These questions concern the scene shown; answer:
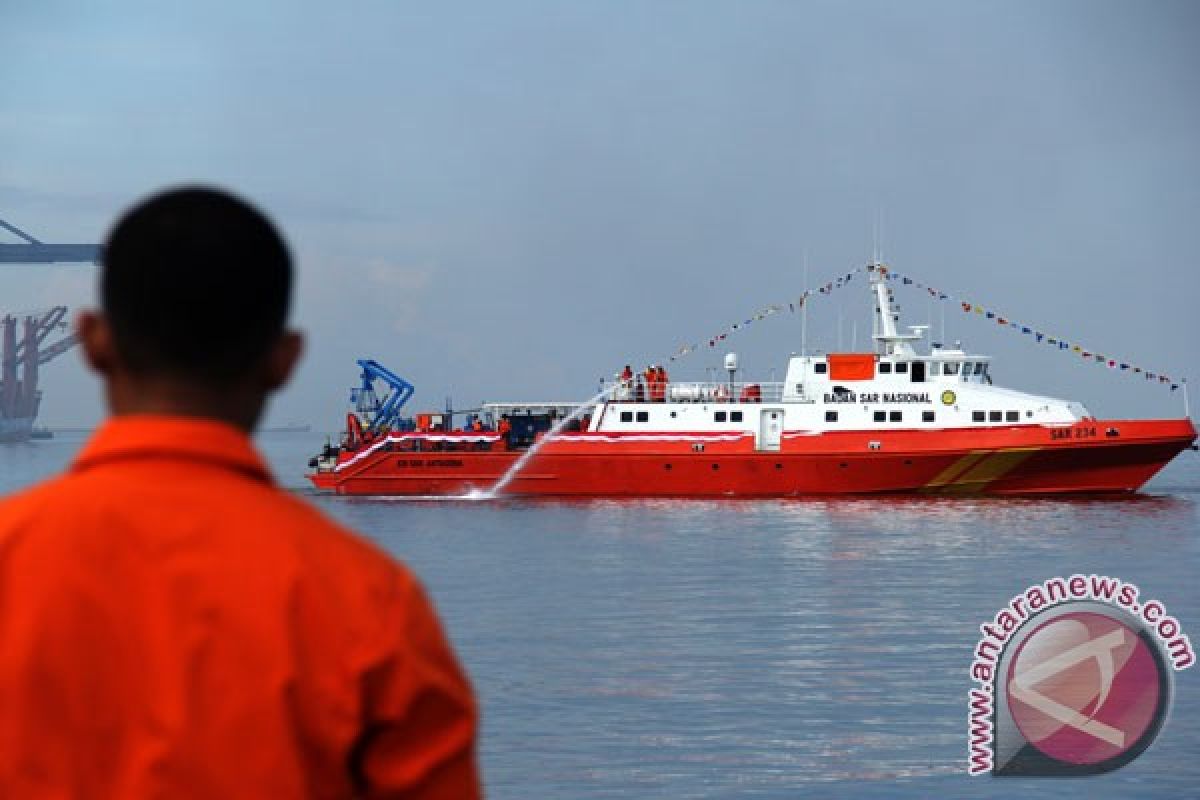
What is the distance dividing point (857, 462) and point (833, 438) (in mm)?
726

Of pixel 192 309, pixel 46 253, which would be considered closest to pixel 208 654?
pixel 192 309

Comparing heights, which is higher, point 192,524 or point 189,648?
point 192,524

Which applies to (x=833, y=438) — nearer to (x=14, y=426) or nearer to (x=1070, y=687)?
(x=1070, y=687)

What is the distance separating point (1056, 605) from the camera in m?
18.2

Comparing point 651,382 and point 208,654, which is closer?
point 208,654

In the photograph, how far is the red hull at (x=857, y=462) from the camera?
3588cm

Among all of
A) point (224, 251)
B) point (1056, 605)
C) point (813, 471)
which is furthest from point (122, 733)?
point (813, 471)

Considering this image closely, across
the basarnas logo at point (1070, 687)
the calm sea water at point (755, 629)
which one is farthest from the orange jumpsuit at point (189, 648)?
the basarnas logo at point (1070, 687)

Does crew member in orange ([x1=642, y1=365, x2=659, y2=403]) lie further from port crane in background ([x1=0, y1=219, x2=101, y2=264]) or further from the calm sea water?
port crane in background ([x1=0, y1=219, x2=101, y2=264])

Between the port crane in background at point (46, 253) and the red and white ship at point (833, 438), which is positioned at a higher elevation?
the port crane in background at point (46, 253)

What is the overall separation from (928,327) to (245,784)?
3713 centimetres

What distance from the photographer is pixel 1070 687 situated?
13.1 metres

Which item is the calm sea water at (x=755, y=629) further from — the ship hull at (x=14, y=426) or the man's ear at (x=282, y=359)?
the ship hull at (x=14, y=426)

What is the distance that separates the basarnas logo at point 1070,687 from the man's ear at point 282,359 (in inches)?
379
